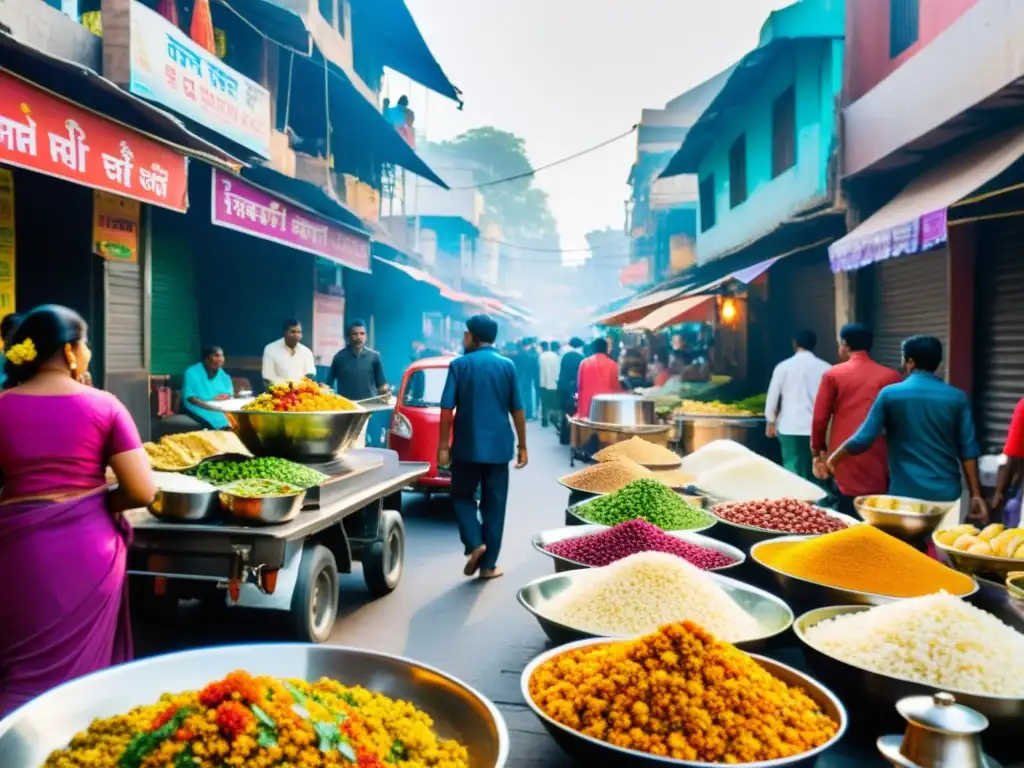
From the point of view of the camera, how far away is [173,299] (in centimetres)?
1112

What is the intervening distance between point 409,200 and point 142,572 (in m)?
43.9

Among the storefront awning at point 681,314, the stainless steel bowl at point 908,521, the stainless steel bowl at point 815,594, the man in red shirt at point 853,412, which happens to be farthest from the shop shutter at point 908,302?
the stainless steel bowl at point 815,594

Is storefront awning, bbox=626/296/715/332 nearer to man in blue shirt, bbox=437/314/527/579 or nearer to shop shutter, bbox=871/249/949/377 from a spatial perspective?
shop shutter, bbox=871/249/949/377

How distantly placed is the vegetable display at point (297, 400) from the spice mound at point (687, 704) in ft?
10.6


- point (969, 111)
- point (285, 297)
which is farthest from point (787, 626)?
point (285, 297)

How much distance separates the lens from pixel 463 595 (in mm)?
5961

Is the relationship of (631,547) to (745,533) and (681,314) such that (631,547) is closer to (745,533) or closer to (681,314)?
(745,533)

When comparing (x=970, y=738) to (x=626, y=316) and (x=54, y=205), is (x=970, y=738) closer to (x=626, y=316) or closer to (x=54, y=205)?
(x=54, y=205)

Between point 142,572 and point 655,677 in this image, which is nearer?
point 655,677

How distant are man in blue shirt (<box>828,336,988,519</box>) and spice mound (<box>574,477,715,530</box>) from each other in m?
1.22

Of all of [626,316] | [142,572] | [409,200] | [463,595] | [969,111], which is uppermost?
[409,200]

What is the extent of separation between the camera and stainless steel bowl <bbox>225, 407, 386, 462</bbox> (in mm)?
5125

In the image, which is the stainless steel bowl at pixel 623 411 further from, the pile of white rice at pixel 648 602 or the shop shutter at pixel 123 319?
the pile of white rice at pixel 648 602

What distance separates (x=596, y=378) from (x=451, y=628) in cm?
774
